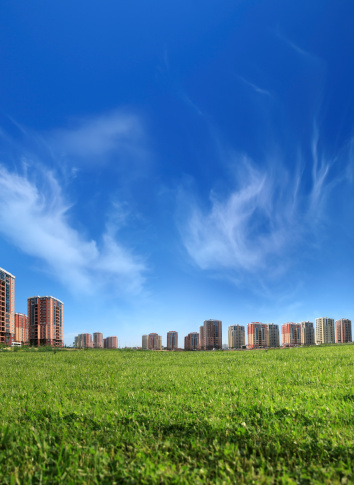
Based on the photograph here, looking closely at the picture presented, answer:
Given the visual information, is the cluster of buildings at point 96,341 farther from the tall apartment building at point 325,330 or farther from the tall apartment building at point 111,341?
the tall apartment building at point 325,330

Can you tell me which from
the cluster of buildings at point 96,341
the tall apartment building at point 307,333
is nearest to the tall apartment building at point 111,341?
the cluster of buildings at point 96,341

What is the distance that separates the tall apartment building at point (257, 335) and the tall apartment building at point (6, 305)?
212 ft

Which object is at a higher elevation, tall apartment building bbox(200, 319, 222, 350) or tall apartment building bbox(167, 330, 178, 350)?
tall apartment building bbox(200, 319, 222, 350)

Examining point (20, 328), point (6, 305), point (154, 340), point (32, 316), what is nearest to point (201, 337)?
point (154, 340)

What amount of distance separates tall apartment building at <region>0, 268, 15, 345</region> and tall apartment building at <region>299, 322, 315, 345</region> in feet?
266

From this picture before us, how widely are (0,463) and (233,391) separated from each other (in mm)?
3887

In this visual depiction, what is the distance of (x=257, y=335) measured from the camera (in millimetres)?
90500

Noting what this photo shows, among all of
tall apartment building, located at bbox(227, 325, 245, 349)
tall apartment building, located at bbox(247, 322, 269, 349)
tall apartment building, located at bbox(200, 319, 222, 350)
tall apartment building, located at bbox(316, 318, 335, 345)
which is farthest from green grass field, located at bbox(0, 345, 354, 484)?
tall apartment building, located at bbox(227, 325, 245, 349)

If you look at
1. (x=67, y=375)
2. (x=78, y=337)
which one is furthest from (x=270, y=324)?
(x=67, y=375)

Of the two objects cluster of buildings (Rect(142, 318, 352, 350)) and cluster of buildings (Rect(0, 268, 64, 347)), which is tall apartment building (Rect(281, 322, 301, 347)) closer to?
cluster of buildings (Rect(142, 318, 352, 350))

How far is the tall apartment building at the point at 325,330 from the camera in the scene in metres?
90.1

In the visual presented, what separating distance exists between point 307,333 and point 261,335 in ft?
49.5

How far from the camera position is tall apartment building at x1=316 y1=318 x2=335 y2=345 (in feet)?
295

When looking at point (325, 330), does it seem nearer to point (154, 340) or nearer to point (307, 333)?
point (307, 333)
